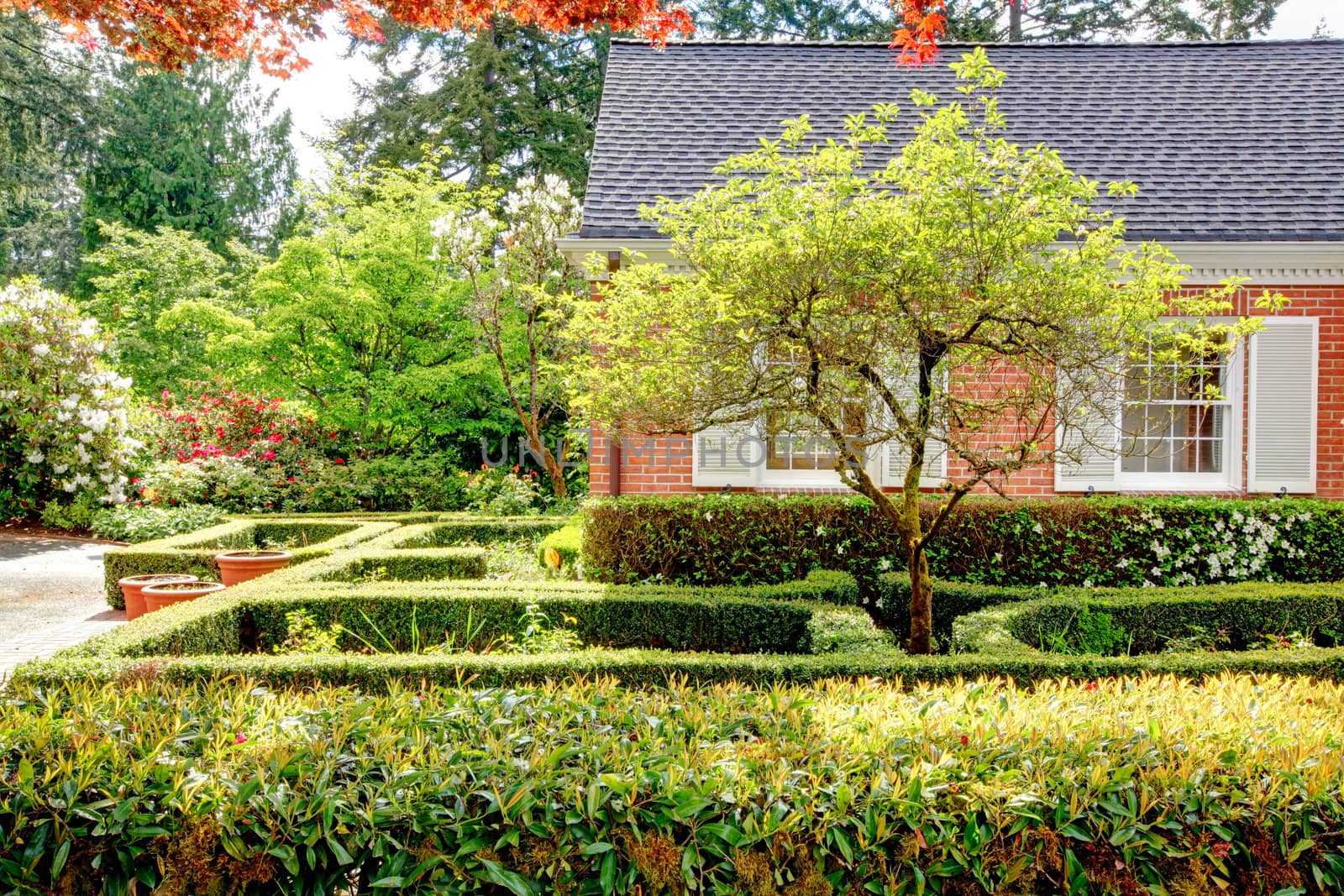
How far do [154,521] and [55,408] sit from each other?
3.54m

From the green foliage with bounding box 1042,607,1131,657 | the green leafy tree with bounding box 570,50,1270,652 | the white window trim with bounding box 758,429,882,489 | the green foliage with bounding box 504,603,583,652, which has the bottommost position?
the green foliage with bounding box 1042,607,1131,657

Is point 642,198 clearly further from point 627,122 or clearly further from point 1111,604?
point 1111,604

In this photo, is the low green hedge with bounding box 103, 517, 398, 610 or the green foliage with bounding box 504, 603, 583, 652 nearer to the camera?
the green foliage with bounding box 504, 603, 583, 652

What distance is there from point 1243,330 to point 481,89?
18.8m

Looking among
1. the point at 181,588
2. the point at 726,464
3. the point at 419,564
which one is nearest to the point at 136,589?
the point at 181,588

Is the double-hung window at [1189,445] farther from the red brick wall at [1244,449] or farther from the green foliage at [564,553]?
the green foliage at [564,553]

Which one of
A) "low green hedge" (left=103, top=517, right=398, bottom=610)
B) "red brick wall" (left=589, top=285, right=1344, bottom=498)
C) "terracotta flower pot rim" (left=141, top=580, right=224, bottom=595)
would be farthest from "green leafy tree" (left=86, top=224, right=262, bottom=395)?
"red brick wall" (left=589, top=285, right=1344, bottom=498)

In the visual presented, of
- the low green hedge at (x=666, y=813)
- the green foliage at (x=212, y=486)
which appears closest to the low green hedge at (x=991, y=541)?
the low green hedge at (x=666, y=813)

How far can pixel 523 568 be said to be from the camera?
8414mm

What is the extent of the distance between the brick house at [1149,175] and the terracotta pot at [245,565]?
128 inches

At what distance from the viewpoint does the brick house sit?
9297mm

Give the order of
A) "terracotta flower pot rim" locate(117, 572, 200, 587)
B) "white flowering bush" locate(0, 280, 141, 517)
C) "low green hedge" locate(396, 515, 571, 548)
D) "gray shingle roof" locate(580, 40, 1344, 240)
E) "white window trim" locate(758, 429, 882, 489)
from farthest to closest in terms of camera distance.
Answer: "white flowering bush" locate(0, 280, 141, 517) < "low green hedge" locate(396, 515, 571, 548) < "gray shingle roof" locate(580, 40, 1344, 240) < "white window trim" locate(758, 429, 882, 489) < "terracotta flower pot rim" locate(117, 572, 200, 587)

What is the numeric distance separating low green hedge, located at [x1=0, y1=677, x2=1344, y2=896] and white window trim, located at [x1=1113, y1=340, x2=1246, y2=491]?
736 cm

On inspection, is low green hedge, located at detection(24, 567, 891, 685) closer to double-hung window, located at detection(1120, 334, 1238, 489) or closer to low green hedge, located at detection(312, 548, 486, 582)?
low green hedge, located at detection(312, 548, 486, 582)
